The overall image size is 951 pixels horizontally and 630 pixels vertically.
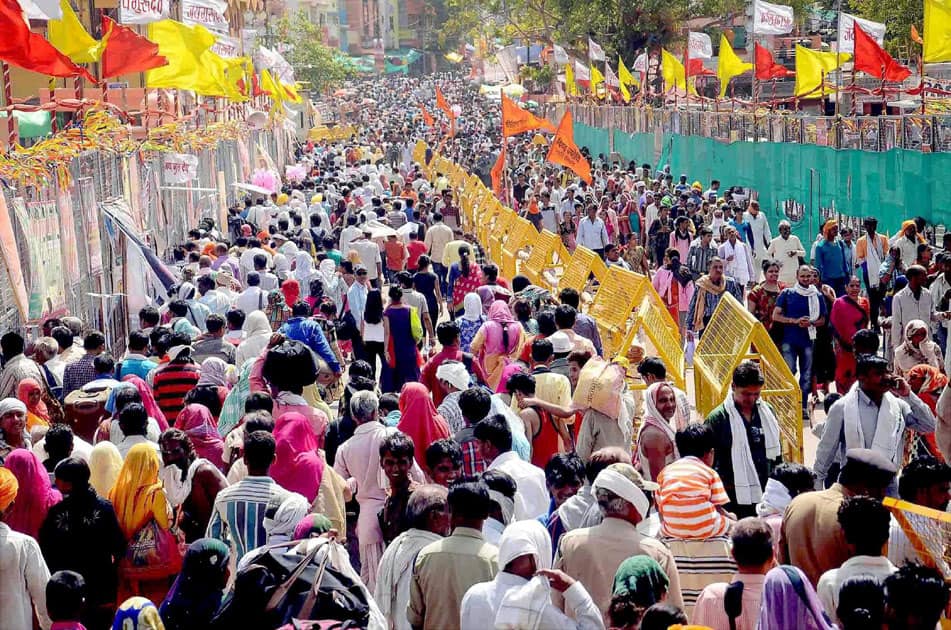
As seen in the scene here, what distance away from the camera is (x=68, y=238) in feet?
40.6

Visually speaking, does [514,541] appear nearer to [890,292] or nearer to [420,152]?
[890,292]

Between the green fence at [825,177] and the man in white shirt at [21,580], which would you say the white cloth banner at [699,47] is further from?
the man in white shirt at [21,580]

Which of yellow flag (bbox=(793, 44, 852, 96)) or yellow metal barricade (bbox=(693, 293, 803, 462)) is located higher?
yellow flag (bbox=(793, 44, 852, 96))

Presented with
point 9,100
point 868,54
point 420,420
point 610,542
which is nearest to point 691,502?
point 610,542

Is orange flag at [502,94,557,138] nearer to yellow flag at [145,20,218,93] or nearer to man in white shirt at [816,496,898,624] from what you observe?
yellow flag at [145,20,218,93]

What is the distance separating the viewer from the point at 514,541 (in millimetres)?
4434

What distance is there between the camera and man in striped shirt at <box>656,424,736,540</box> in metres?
5.34

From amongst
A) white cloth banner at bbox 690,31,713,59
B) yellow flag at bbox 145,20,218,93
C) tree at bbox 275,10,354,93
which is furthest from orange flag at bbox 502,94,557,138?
tree at bbox 275,10,354,93

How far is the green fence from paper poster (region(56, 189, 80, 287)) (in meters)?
9.41

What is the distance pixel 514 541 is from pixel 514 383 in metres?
3.07

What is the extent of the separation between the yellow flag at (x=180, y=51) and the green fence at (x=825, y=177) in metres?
9.30

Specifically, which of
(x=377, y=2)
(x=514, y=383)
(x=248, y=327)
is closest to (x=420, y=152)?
(x=248, y=327)

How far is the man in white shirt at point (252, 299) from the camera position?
37.5 feet

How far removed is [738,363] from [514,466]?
2483 mm
